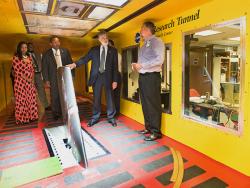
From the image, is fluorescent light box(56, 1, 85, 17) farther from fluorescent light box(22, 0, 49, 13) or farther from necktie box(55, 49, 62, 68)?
necktie box(55, 49, 62, 68)

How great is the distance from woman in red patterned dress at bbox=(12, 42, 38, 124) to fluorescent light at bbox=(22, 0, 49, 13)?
1.33 meters

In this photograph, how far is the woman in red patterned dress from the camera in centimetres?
366

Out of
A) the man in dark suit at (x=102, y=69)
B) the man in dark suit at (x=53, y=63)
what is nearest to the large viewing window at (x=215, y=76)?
the man in dark suit at (x=102, y=69)

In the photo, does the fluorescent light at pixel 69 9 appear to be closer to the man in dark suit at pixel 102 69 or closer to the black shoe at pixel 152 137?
the man in dark suit at pixel 102 69

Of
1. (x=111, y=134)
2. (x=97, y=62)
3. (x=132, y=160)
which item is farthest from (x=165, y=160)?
(x=97, y=62)

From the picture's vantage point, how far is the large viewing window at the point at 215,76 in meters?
2.13

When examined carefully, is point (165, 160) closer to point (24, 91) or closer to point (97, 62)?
point (97, 62)

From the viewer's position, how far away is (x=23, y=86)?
373 cm

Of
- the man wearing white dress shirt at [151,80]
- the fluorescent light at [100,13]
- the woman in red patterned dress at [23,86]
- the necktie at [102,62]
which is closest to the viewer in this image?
the fluorescent light at [100,13]

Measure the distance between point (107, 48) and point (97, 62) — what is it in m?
0.31

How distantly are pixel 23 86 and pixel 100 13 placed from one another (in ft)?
6.92

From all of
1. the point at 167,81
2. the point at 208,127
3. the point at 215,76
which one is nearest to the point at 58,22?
the point at 167,81

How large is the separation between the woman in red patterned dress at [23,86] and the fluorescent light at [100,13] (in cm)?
163

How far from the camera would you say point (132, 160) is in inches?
90.3
